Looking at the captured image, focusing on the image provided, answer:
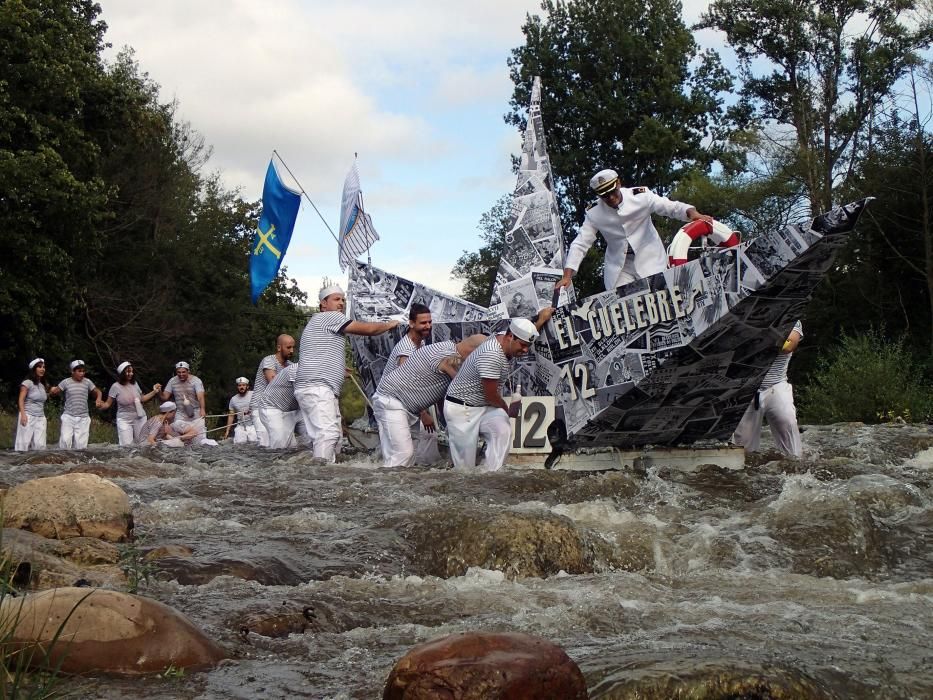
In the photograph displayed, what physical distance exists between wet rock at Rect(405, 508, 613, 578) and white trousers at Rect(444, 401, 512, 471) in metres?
3.14

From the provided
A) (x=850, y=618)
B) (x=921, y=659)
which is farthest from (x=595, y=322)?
(x=921, y=659)

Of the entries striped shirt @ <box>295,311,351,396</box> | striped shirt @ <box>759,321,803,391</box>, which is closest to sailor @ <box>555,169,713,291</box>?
striped shirt @ <box>759,321,803,391</box>

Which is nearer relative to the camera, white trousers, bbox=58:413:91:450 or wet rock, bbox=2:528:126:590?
wet rock, bbox=2:528:126:590

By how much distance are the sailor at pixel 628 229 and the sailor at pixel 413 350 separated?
1.77 meters

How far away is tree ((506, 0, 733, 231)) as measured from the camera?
39781 mm

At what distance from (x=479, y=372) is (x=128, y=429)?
12.1 metres

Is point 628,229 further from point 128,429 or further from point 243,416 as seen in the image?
point 243,416

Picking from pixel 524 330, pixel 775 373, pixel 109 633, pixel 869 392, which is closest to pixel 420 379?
pixel 524 330

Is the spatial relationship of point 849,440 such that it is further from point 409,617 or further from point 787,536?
point 409,617

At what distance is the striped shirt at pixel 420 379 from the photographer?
11.6 metres

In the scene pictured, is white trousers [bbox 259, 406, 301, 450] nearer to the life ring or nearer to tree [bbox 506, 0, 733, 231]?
the life ring

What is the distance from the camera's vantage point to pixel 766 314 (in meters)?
9.82

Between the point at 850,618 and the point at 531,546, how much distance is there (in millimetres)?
1952

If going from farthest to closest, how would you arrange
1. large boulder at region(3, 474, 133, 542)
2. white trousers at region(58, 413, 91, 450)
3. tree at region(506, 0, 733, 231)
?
tree at region(506, 0, 733, 231)
white trousers at region(58, 413, 91, 450)
large boulder at region(3, 474, 133, 542)
